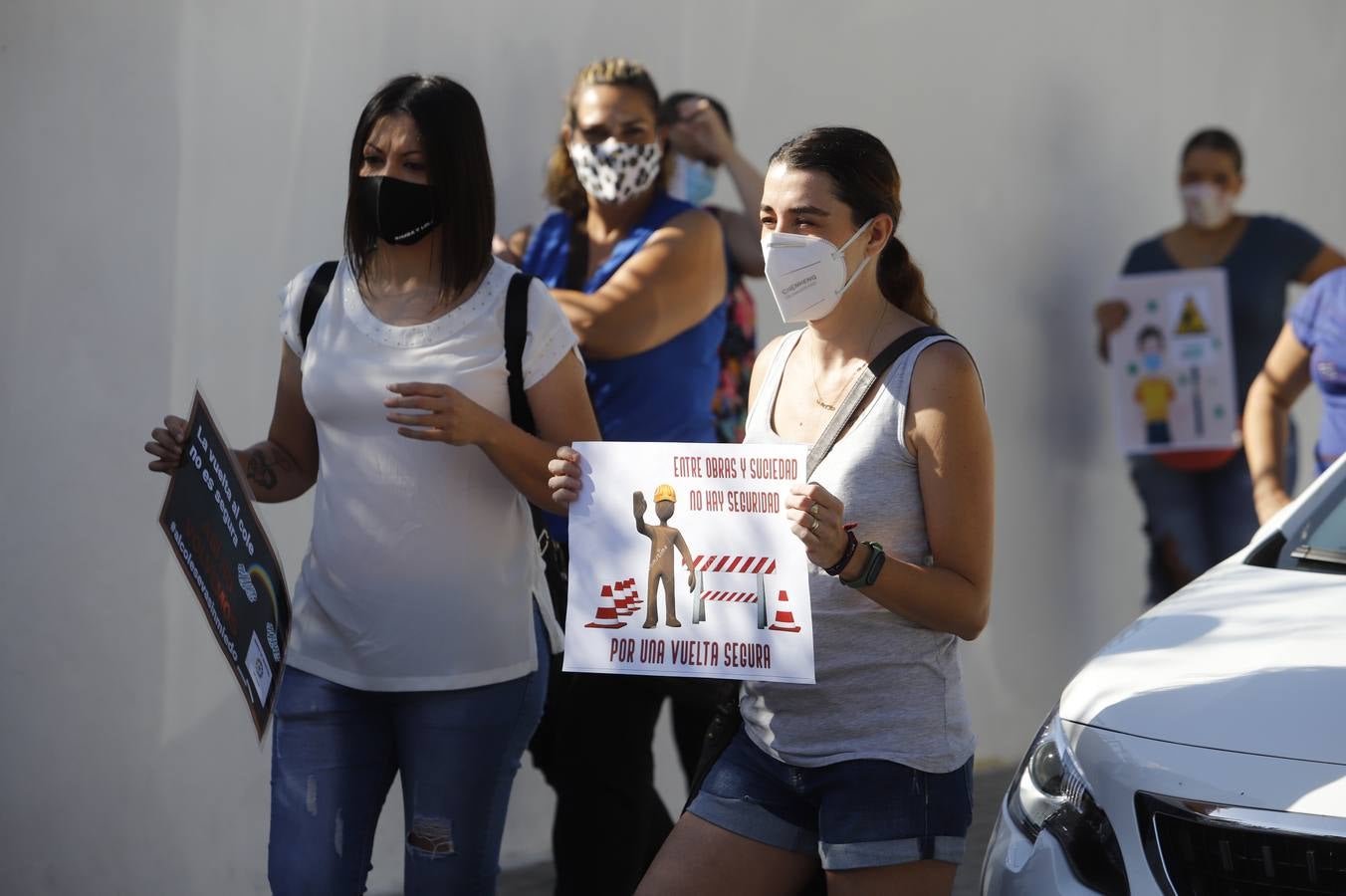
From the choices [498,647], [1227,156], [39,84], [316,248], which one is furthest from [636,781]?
[1227,156]

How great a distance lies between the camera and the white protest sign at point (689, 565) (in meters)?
2.72

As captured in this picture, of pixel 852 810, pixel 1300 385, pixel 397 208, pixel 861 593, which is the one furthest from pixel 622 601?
pixel 1300 385

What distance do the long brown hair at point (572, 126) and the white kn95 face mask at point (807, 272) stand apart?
4.56 ft

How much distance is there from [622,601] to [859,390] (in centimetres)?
55

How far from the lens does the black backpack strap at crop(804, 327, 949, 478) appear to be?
9.25 ft

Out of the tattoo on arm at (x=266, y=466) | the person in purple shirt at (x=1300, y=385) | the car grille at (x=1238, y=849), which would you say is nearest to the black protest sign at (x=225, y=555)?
the tattoo on arm at (x=266, y=466)

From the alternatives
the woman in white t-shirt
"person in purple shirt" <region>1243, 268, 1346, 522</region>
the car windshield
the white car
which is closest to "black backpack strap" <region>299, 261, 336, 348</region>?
the woman in white t-shirt

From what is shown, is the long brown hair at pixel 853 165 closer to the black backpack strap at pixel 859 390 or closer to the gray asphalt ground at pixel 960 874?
Answer: the black backpack strap at pixel 859 390

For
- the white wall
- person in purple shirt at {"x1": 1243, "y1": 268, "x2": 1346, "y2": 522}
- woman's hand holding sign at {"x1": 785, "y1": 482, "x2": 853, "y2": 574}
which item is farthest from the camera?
person in purple shirt at {"x1": 1243, "y1": 268, "x2": 1346, "y2": 522}

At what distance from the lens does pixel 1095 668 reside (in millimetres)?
3221

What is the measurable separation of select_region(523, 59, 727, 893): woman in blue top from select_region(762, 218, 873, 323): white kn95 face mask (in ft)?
3.49

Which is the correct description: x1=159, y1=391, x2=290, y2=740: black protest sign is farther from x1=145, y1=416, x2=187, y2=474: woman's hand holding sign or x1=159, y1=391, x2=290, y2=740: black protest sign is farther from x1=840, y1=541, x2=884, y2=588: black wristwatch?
x1=840, y1=541, x2=884, y2=588: black wristwatch

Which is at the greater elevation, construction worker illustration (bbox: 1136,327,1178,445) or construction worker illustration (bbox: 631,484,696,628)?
construction worker illustration (bbox: 1136,327,1178,445)

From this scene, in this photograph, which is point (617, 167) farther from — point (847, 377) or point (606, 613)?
point (606, 613)
